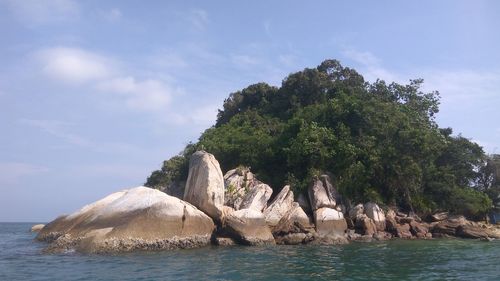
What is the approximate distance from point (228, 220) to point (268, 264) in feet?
26.2

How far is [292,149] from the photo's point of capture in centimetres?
3500

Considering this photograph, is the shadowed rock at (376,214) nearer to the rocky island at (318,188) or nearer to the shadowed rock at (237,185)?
the rocky island at (318,188)

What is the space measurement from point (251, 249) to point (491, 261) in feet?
35.7

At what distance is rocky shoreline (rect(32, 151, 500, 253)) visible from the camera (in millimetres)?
24125

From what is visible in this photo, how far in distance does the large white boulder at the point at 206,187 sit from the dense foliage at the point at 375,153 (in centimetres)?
708

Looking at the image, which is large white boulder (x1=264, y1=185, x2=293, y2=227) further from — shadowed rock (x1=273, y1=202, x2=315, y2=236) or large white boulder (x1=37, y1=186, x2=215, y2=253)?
large white boulder (x1=37, y1=186, x2=215, y2=253)

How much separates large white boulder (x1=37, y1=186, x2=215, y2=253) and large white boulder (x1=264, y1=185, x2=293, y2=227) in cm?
419

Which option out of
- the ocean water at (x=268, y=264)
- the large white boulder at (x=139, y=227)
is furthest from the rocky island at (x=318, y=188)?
the ocean water at (x=268, y=264)

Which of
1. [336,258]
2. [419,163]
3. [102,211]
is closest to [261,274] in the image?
[336,258]

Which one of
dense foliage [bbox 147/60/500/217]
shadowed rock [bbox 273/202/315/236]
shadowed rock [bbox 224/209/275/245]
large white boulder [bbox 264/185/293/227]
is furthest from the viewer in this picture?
dense foliage [bbox 147/60/500/217]

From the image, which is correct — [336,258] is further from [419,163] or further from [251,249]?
[419,163]

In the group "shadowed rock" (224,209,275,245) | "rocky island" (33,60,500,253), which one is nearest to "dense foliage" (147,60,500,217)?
"rocky island" (33,60,500,253)

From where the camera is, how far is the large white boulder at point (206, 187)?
27.7 metres

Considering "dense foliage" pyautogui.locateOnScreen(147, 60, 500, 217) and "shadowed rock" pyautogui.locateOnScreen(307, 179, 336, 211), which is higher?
"dense foliage" pyautogui.locateOnScreen(147, 60, 500, 217)
